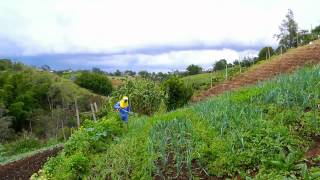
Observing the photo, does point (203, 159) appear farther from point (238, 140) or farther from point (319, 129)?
point (319, 129)

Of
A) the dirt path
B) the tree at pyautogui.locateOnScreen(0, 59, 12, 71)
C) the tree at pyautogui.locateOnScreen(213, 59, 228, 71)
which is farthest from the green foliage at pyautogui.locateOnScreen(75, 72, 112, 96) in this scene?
the dirt path

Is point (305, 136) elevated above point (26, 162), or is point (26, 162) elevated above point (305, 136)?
point (305, 136)

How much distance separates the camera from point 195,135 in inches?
266

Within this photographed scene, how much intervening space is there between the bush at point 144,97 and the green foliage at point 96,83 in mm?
50812

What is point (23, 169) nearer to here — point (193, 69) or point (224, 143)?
point (224, 143)

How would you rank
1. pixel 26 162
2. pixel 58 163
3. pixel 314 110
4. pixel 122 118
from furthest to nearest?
pixel 26 162
pixel 122 118
pixel 58 163
pixel 314 110

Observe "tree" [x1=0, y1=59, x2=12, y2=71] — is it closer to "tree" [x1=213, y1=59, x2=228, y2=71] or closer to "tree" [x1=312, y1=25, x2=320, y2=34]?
"tree" [x1=213, y1=59, x2=228, y2=71]

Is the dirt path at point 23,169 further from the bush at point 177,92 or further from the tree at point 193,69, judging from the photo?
the tree at point 193,69

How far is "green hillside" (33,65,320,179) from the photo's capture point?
5676mm

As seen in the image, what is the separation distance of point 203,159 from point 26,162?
267 inches

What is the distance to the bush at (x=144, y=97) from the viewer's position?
66.2 ft

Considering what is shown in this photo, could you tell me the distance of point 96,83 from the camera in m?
74.9

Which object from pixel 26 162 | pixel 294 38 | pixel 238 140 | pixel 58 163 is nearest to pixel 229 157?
pixel 238 140

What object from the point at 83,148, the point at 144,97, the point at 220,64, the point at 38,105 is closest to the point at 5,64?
the point at 38,105
